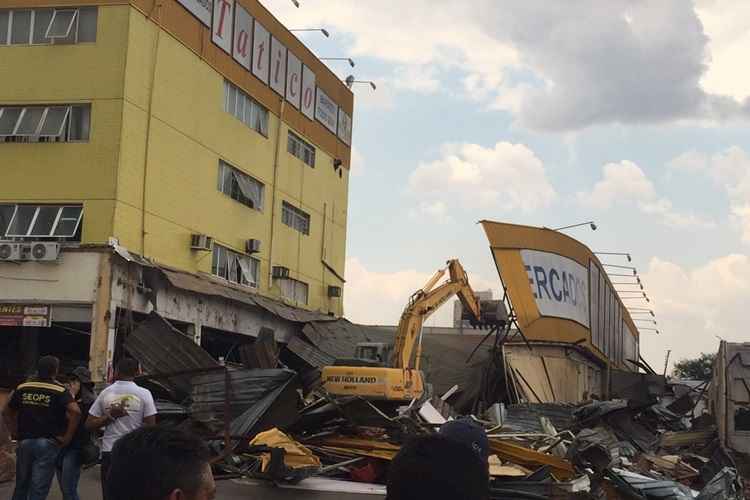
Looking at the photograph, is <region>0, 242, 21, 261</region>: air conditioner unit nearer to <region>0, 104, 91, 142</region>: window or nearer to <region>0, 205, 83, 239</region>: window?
<region>0, 205, 83, 239</region>: window

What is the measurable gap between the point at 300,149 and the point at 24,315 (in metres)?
13.7

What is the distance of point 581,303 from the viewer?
3681 centimetres

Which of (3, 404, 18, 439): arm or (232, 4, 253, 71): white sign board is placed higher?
(232, 4, 253, 71): white sign board

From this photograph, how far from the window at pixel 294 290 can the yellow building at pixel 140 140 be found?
53 cm

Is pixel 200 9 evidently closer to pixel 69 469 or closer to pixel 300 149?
pixel 300 149

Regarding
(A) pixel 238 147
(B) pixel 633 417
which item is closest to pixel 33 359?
(A) pixel 238 147

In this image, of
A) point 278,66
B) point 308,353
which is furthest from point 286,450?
point 278,66

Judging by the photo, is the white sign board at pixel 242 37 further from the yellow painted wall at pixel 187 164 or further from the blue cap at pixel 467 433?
the blue cap at pixel 467 433

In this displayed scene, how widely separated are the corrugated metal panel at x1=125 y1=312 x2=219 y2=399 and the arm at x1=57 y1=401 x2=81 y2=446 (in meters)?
4.96

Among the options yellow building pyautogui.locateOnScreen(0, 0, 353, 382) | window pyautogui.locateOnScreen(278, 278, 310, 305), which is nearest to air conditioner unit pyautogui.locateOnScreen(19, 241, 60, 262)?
yellow building pyautogui.locateOnScreen(0, 0, 353, 382)

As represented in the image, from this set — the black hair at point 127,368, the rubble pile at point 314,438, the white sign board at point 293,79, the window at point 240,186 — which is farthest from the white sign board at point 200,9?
the black hair at point 127,368

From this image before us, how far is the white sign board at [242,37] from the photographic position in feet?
95.4

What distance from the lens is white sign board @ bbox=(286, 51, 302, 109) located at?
33.1m

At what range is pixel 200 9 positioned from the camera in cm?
2695
